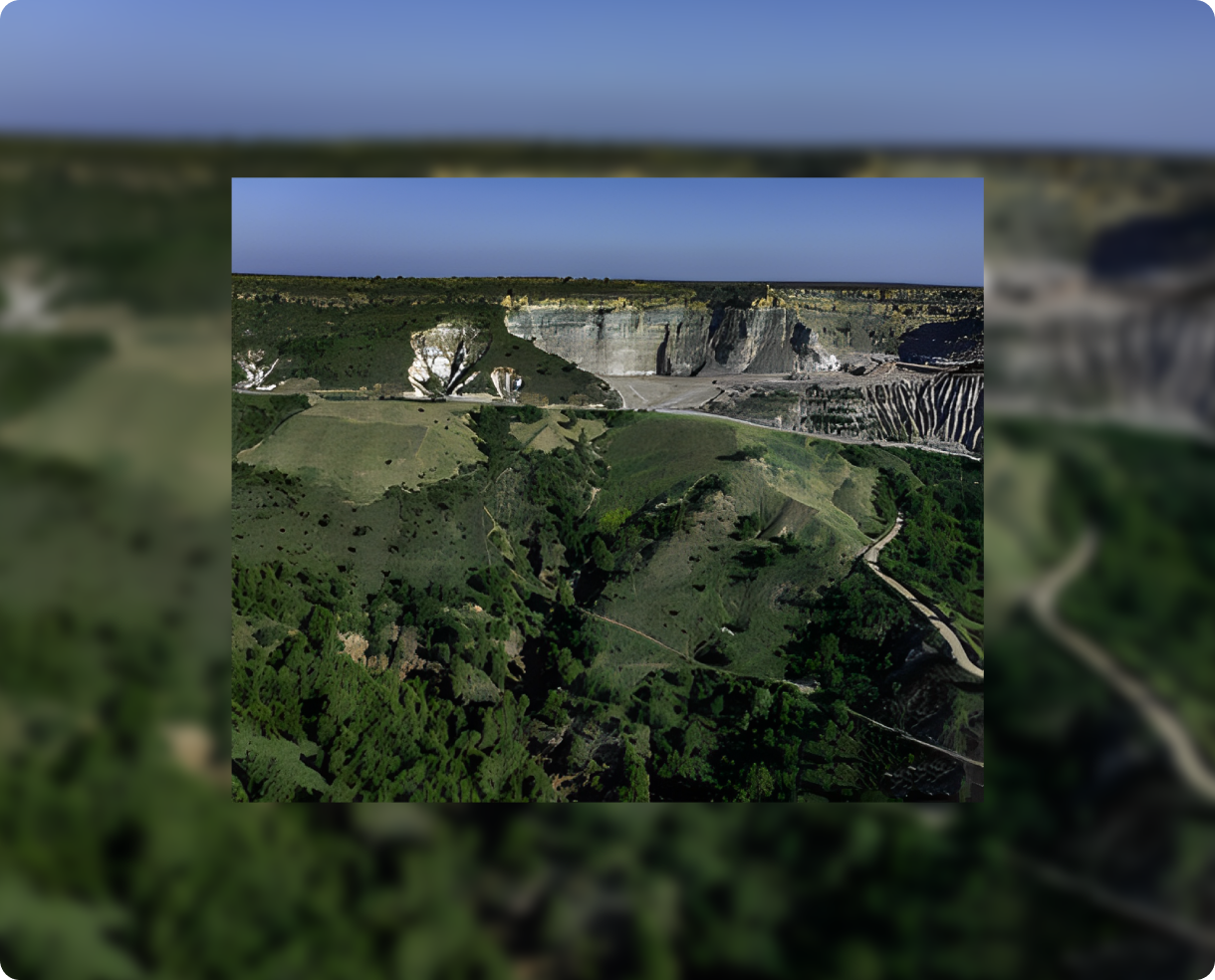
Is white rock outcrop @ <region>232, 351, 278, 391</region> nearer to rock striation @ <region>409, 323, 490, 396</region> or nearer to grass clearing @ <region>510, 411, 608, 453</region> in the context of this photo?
rock striation @ <region>409, 323, 490, 396</region>

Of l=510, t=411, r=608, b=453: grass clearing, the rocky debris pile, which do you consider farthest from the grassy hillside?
the rocky debris pile

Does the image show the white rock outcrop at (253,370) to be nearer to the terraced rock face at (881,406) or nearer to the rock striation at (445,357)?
the rock striation at (445,357)
